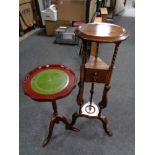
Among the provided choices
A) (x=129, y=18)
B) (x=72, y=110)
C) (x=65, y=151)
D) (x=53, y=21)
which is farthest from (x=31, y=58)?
(x=129, y=18)

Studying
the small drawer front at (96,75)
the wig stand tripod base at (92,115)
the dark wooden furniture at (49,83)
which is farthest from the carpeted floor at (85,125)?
the small drawer front at (96,75)

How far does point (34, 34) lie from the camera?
3.37 metres

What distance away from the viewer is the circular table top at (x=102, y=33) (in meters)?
0.85

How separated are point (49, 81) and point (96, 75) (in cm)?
34

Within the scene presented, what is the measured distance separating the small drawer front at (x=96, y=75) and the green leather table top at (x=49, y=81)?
17 cm

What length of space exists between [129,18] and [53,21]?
2186 mm

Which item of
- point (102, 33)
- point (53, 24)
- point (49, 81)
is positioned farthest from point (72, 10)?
point (102, 33)

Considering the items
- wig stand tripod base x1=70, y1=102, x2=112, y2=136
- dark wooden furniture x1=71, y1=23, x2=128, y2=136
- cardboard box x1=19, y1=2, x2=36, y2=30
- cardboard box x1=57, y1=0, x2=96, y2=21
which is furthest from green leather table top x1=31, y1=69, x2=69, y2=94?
cardboard box x1=19, y1=2, x2=36, y2=30

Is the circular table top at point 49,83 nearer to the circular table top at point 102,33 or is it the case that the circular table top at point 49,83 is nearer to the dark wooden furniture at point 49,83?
the dark wooden furniture at point 49,83

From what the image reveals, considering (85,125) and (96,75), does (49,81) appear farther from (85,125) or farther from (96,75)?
(85,125)

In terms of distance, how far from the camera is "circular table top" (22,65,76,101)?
106cm

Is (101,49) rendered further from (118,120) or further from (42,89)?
(42,89)

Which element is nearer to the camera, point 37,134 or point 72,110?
point 37,134

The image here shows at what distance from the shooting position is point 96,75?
1055mm
